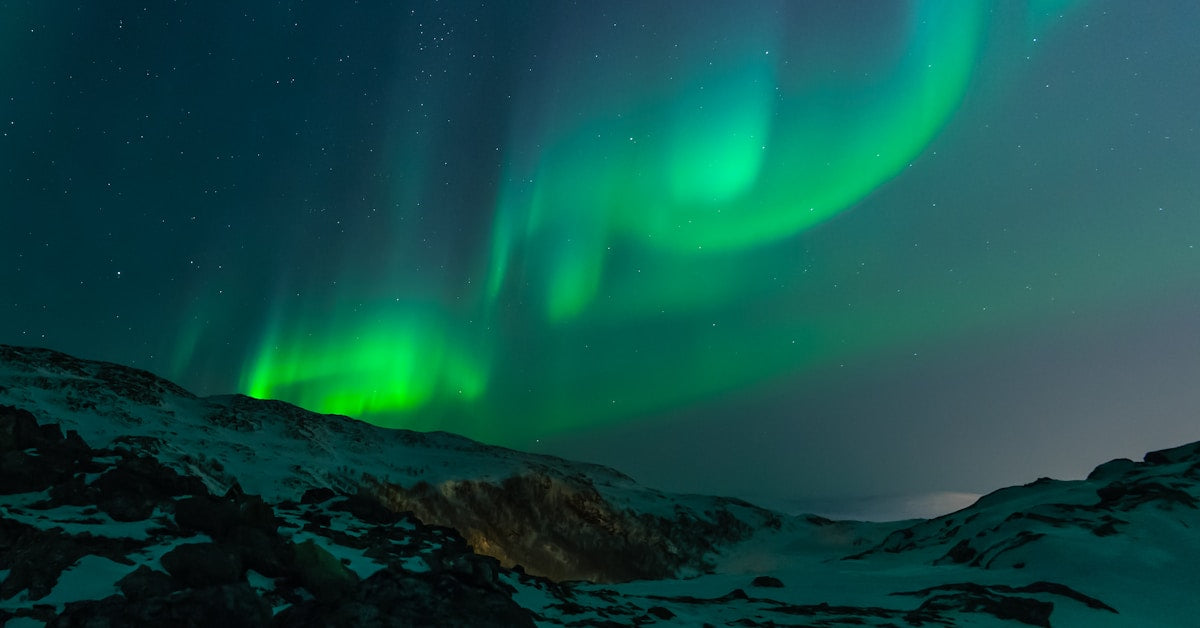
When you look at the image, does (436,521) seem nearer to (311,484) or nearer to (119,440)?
(311,484)

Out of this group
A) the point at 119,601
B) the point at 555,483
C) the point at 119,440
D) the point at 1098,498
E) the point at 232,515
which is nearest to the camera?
the point at 119,601

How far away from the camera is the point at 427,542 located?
75.0 ft

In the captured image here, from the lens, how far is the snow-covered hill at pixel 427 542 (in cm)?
1473

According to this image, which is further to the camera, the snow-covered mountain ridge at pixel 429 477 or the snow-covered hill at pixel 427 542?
the snow-covered mountain ridge at pixel 429 477

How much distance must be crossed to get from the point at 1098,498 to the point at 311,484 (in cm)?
4192

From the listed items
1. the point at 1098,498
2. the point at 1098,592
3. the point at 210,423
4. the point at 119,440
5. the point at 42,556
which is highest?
the point at 210,423

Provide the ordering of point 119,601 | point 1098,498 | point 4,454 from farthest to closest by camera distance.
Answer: point 1098,498 < point 4,454 < point 119,601

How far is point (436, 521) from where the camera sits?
52375 millimetres

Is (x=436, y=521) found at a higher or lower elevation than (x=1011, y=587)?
higher

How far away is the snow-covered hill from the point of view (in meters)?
14.7

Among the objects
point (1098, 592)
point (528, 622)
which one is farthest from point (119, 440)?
point (1098, 592)

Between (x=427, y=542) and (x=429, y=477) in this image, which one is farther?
(x=429, y=477)

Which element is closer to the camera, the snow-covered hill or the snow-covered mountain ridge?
the snow-covered hill

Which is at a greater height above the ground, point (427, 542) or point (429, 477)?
point (429, 477)
